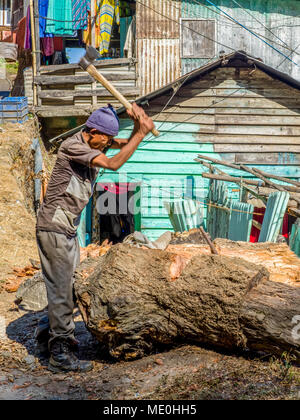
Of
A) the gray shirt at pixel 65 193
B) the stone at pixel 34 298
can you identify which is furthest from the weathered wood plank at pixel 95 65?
the gray shirt at pixel 65 193

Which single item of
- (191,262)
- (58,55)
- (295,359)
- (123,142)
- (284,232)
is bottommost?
(284,232)

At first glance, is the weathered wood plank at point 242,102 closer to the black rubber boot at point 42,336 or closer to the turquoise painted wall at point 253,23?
the turquoise painted wall at point 253,23

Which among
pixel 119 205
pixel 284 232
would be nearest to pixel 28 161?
pixel 119 205

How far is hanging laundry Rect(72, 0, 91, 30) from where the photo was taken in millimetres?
16141

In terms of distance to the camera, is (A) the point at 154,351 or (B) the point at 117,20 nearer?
(A) the point at 154,351

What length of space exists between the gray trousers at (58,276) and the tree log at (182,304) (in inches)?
5.7

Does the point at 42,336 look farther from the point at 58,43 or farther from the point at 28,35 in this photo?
the point at 58,43

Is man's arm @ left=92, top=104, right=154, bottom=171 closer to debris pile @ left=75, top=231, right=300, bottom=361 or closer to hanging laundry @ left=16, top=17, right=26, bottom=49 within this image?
debris pile @ left=75, top=231, right=300, bottom=361

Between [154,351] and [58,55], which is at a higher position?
[58,55]

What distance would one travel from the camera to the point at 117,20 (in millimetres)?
17375

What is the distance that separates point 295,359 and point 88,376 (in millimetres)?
1715

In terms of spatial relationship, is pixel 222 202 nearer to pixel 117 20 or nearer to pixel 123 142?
pixel 123 142

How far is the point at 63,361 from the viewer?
14.2ft

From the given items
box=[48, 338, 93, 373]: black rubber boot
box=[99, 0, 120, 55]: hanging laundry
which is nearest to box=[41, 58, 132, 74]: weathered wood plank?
box=[99, 0, 120, 55]: hanging laundry
